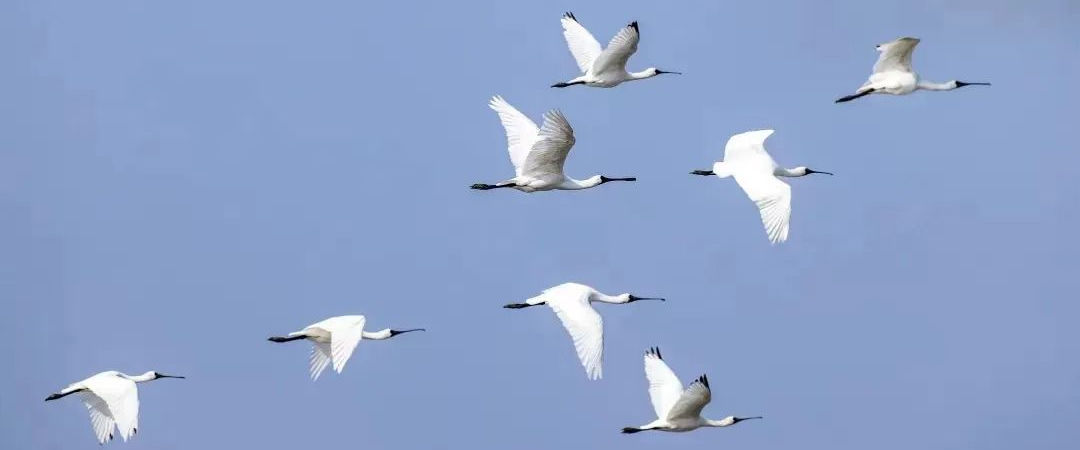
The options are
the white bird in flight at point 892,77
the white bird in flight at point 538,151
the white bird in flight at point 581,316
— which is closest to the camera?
the white bird in flight at point 581,316

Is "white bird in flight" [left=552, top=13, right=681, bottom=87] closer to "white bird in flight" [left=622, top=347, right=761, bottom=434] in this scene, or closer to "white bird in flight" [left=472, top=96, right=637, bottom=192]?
"white bird in flight" [left=472, top=96, right=637, bottom=192]

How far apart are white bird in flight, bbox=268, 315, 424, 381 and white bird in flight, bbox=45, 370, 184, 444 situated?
86.5 inches

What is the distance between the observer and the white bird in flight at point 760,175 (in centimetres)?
3794

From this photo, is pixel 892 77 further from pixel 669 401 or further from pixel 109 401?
pixel 109 401

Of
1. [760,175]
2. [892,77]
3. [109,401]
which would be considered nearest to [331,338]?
[109,401]

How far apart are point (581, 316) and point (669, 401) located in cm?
223

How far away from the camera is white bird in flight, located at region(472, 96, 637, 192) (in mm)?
39156

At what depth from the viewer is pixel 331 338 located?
39.6 m

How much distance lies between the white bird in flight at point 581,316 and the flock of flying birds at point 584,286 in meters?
0.01

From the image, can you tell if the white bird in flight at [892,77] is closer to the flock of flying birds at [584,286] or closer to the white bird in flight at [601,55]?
the flock of flying birds at [584,286]

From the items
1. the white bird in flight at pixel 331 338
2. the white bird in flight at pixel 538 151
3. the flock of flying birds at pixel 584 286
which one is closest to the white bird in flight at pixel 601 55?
the flock of flying birds at pixel 584 286

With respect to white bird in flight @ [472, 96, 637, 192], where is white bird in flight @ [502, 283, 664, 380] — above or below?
below

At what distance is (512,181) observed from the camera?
4094 centimetres

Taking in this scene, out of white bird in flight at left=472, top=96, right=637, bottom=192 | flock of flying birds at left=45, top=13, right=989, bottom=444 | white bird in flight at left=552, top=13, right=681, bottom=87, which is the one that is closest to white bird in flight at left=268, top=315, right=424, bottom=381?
flock of flying birds at left=45, top=13, right=989, bottom=444
